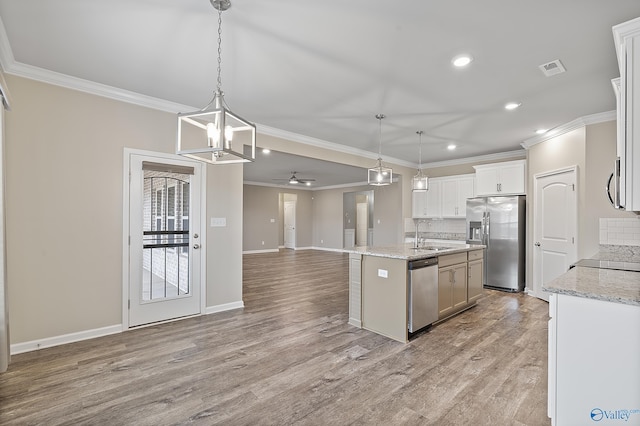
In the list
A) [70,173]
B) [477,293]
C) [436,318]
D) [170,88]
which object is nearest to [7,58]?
[70,173]

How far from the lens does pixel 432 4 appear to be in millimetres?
2002

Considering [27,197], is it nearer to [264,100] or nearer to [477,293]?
[264,100]

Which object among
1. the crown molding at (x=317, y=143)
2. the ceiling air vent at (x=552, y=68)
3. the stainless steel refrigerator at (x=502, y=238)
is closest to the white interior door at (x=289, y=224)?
the crown molding at (x=317, y=143)

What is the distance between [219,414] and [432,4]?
3.05 meters

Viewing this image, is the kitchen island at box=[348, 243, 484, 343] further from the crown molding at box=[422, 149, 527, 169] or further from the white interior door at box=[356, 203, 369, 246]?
the white interior door at box=[356, 203, 369, 246]

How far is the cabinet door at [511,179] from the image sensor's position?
5613mm

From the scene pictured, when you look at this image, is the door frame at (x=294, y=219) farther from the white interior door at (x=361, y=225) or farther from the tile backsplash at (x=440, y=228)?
the tile backsplash at (x=440, y=228)

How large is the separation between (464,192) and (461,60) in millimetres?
4498

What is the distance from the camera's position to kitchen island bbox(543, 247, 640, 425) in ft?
Answer: 5.03

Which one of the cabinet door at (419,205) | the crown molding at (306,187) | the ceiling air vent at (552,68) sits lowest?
the cabinet door at (419,205)

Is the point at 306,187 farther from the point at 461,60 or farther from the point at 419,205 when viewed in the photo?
the point at 461,60

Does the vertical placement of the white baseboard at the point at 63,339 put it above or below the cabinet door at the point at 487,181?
below

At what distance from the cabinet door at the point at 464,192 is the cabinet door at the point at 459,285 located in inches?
112

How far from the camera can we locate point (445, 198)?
7.03m
